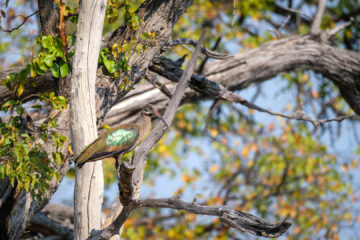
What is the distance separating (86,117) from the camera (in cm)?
414

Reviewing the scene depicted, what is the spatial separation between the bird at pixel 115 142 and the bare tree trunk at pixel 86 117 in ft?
0.49

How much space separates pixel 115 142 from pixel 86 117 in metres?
0.34

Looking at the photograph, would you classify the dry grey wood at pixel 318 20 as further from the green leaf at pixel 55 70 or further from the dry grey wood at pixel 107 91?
the green leaf at pixel 55 70

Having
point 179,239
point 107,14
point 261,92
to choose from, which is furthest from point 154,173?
point 107,14

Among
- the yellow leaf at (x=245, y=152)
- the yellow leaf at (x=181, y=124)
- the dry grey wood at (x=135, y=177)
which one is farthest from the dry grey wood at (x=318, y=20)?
the dry grey wood at (x=135, y=177)

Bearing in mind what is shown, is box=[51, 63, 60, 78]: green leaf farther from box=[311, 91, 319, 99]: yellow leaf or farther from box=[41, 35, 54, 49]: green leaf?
box=[311, 91, 319, 99]: yellow leaf

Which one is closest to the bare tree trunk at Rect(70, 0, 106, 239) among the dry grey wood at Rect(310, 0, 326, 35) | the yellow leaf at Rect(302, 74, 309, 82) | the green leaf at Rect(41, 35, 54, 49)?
the green leaf at Rect(41, 35, 54, 49)

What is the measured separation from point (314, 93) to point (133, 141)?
20.6 ft

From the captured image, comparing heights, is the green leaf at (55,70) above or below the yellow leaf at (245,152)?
below

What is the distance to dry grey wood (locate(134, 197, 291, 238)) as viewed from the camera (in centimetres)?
351

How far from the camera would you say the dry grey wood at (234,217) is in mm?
3510

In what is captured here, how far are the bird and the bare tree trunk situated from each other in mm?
150

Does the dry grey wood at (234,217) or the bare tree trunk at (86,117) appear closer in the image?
the dry grey wood at (234,217)

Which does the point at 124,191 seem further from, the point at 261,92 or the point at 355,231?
the point at 355,231
